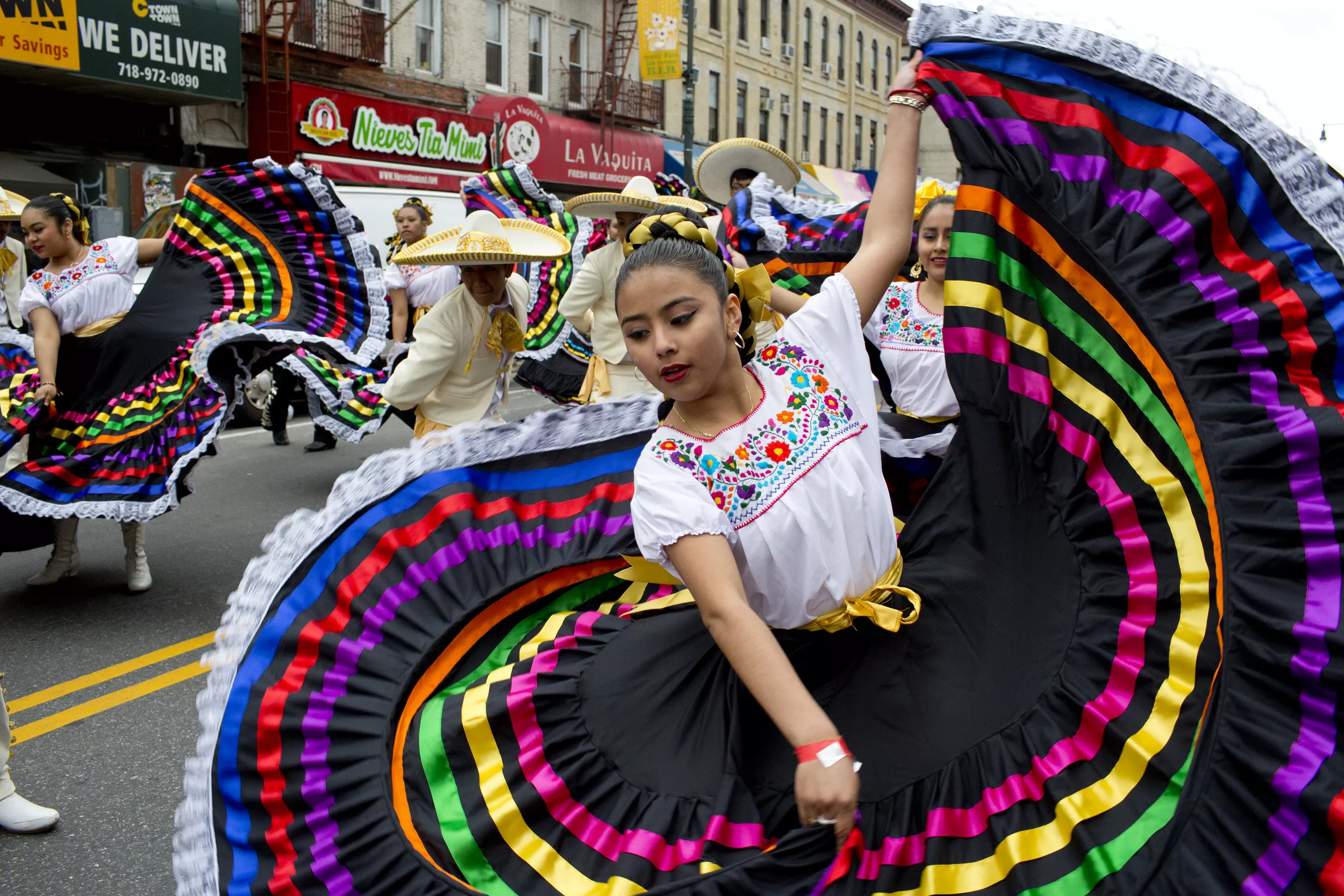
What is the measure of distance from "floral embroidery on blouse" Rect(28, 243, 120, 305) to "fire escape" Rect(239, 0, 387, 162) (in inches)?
564

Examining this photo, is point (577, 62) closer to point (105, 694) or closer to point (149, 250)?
point (149, 250)

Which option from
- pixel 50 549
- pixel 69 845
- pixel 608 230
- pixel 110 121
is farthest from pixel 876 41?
pixel 69 845

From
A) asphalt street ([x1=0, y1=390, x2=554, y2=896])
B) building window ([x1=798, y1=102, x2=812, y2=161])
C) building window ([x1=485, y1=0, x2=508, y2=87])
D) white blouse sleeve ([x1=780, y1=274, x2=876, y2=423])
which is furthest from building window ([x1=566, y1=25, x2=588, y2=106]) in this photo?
white blouse sleeve ([x1=780, y1=274, x2=876, y2=423])

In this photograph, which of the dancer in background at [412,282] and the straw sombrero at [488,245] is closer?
the straw sombrero at [488,245]

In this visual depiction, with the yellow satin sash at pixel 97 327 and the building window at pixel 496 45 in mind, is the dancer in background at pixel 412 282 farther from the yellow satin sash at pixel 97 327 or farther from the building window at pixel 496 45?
the building window at pixel 496 45

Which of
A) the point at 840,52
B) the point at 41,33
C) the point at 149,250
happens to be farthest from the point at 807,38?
the point at 149,250

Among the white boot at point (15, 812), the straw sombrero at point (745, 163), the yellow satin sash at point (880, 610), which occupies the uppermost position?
the straw sombrero at point (745, 163)

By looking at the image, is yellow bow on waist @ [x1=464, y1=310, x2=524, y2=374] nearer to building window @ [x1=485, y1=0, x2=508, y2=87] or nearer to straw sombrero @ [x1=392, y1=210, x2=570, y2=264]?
straw sombrero @ [x1=392, y1=210, x2=570, y2=264]

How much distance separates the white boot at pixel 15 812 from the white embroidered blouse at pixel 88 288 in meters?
2.90

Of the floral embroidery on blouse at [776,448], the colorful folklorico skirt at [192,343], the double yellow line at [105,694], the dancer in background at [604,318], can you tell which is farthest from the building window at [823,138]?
the floral embroidery on blouse at [776,448]

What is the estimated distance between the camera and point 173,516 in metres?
7.37

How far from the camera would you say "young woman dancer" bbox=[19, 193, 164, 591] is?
18.2ft

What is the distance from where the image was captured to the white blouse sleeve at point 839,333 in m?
2.23

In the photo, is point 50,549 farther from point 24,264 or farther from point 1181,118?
point 1181,118
